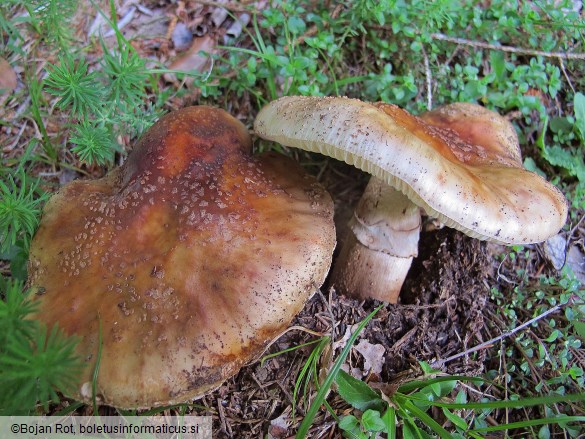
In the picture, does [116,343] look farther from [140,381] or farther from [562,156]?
[562,156]

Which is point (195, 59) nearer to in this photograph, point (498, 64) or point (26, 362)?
point (498, 64)

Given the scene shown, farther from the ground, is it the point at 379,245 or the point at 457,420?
the point at 379,245

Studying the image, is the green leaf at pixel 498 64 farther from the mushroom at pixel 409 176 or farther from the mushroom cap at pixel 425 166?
the mushroom cap at pixel 425 166

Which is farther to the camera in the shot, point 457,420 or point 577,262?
point 577,262

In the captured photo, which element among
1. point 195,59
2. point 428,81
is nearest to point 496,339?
point 428,81

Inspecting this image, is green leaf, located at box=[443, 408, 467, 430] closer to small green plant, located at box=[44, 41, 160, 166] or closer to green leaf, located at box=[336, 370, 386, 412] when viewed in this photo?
green leaf, located at box=[336, 370, 386, 412]

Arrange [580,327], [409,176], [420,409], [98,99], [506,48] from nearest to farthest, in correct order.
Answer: [409,176] < [420,409] < [98,99] < [580,327] < [506,48]

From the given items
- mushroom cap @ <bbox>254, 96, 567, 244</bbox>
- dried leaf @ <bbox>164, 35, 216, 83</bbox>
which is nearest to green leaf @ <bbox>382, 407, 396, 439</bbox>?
mushroom cap @ <bbox>254, 96, 567, 244</bbox>

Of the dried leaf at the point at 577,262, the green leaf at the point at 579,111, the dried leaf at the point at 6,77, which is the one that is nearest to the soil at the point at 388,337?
the dried leaf at the point at 577,262
